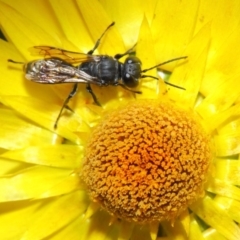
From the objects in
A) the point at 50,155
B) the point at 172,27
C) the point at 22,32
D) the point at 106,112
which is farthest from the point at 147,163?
the point at 22,32

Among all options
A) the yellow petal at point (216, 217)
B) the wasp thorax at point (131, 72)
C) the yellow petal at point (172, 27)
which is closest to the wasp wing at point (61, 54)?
the wasp thorax at point (131, 72)

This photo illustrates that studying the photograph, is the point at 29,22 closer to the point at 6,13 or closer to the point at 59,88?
the point at 6,13

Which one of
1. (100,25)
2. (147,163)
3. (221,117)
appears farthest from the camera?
(100,25)

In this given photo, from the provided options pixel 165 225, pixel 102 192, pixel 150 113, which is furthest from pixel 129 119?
pixel 165 225

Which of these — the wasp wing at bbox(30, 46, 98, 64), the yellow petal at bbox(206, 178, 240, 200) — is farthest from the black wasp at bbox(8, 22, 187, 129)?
the yellow petal at bbox(206, 178, 240, 200)

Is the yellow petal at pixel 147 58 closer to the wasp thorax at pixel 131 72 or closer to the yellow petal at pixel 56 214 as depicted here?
the wasp thorax at pixel 131 72

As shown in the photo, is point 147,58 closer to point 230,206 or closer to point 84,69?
point 84,69
